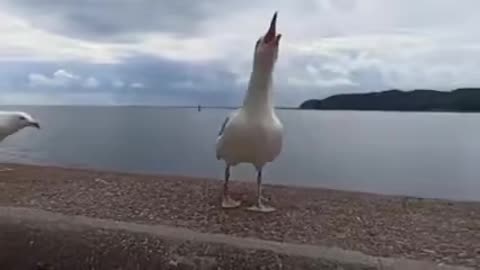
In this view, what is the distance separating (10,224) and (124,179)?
3.94 metres

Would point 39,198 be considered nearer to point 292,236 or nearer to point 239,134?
point 239,134

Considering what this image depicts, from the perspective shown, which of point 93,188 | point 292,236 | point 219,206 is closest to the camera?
point 292,236

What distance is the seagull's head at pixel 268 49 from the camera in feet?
18.5

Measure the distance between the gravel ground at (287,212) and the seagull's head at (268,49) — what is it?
147 centimetres

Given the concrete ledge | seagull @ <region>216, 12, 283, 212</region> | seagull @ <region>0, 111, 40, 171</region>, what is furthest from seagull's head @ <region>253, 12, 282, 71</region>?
seagull @ <region>0, 111, 40, 171</region>

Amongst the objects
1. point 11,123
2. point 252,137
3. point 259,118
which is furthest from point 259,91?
point 11,123

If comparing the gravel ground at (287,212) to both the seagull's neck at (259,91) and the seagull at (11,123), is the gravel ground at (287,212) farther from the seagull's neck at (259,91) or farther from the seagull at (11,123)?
the seagull at (11,123)

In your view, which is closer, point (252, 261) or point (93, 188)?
point (252, 261)

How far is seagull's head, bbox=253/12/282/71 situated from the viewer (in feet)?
18.5

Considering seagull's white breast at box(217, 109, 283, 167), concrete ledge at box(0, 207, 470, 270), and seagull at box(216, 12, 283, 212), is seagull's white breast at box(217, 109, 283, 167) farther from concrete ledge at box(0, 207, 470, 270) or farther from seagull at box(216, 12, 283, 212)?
concrete ledge at box(0, 207, 470, 270)

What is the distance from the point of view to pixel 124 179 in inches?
328

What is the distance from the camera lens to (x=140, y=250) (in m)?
4.03

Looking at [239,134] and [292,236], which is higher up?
[239,134]

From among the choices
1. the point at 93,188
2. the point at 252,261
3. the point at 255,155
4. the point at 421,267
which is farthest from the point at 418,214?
the point at 93,188
